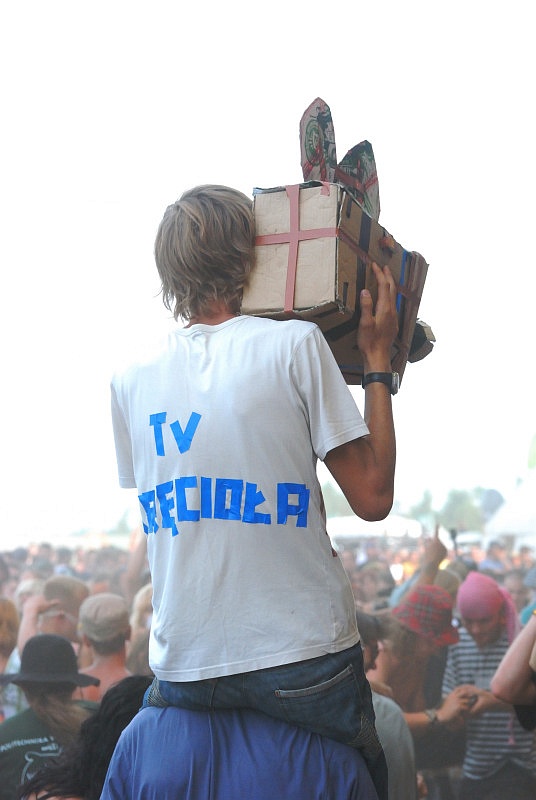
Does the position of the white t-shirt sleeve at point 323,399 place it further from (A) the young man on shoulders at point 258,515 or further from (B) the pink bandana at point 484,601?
(B) the pink bandana at point 484,601

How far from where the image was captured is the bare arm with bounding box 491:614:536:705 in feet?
9.29

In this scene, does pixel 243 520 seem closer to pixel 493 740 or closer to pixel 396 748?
pixel 396 748

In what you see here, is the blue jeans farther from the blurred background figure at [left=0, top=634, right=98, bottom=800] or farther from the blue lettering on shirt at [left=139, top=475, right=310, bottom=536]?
the blurred background figure at [left=0, top=634, right=98, bottom=800]

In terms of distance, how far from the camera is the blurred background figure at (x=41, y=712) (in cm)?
334

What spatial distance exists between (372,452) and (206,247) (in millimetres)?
427

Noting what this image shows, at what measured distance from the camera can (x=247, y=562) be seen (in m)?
1.31

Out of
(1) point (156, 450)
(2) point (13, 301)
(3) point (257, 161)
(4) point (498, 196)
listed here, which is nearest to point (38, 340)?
(2) point (13, 301)

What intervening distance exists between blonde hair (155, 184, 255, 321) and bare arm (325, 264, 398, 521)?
0.22 m

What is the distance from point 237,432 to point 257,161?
3453 millimetres

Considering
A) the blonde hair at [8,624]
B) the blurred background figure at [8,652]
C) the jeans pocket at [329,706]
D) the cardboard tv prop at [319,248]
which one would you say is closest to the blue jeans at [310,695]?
the jeans pocket at [329,706]

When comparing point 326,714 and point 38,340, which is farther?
point 38,340

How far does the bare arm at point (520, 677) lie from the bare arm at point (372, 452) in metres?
1.69

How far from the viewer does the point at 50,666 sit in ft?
11.8

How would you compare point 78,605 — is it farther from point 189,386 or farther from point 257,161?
point 189,386
